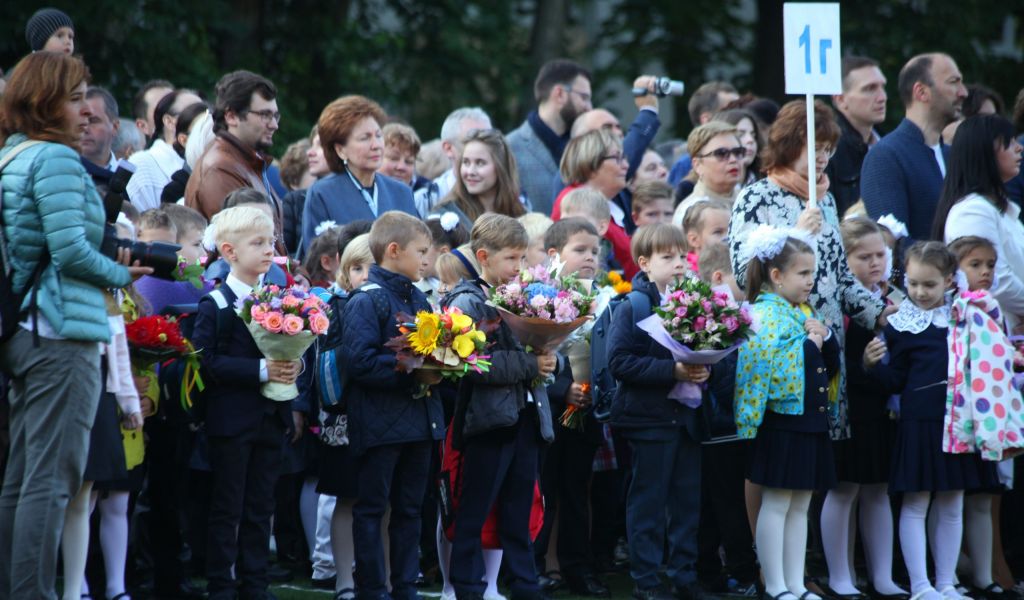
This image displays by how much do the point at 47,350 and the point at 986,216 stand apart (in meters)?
5.65

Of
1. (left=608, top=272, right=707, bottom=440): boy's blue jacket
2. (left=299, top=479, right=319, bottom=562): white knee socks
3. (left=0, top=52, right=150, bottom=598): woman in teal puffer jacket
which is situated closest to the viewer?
(left=0, top=52, right=150, bottom=598): woman in teal puffer jacket

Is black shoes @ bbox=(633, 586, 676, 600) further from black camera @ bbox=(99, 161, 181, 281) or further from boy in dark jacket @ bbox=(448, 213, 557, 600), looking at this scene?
black camera @ bbox=(99, 161, 181, 281)

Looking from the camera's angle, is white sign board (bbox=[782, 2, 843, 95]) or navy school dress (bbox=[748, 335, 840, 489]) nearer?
navy school dress (bbox=[748, 335, 840, 489])

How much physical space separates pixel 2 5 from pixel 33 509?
9.19 meters

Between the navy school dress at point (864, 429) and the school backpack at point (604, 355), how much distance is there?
4.55ft

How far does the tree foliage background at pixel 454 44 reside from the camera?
49.5 feet

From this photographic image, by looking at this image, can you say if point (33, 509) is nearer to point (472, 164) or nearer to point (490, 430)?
point (490, 430)

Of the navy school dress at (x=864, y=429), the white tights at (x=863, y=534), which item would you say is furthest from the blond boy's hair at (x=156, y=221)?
the white tights at (x=863, y=534)

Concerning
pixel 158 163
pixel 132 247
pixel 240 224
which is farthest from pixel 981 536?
pixel 158 163

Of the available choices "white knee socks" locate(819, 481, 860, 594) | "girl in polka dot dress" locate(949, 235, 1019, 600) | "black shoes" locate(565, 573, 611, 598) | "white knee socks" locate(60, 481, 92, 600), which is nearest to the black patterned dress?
"white knee socks" locate(819, 481, 860, 594)

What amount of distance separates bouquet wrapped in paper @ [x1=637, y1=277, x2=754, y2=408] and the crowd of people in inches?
7.1

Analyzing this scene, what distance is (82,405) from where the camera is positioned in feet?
20.1

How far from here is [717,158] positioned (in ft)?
32.2

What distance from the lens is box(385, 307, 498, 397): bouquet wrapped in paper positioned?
6996mm
